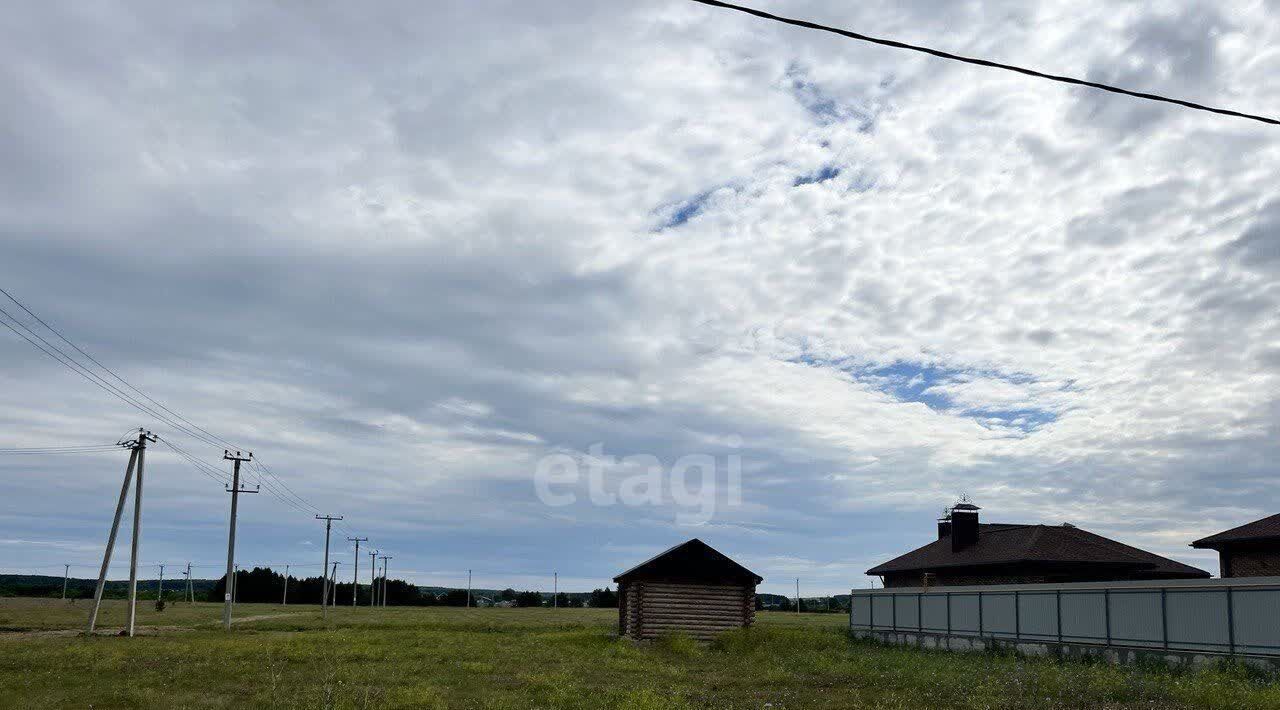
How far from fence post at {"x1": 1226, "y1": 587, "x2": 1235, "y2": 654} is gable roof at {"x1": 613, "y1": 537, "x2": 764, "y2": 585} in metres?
22.7

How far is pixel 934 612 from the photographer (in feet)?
138

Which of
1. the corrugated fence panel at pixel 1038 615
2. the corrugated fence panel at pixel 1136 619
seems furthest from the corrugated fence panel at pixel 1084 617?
the corrugated fence panel at pixel 1038 615

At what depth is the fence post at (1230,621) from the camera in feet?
85.9

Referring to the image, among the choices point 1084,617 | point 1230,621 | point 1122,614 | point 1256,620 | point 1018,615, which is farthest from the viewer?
Answer: point 1018,615

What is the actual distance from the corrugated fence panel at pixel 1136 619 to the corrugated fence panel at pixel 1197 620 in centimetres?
48

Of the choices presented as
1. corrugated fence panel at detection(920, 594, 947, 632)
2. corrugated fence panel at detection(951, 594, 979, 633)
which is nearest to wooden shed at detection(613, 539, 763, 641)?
corrugated fence panel at detection(920, 594, 947, 632)

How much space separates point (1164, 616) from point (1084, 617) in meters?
3.58

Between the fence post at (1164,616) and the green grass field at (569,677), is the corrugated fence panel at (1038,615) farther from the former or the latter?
the fence post at (1164,616)

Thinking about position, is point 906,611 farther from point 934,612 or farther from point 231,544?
point 231,544

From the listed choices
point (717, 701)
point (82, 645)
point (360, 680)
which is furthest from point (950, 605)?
point (82, 645)

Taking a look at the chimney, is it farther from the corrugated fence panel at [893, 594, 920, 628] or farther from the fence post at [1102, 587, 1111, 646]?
A: the fence post at [1102, 587, 1111, 646]

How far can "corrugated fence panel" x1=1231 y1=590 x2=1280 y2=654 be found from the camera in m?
25.0

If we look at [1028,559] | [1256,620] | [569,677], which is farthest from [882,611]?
[569,677]

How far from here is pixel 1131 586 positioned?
1192 inches
